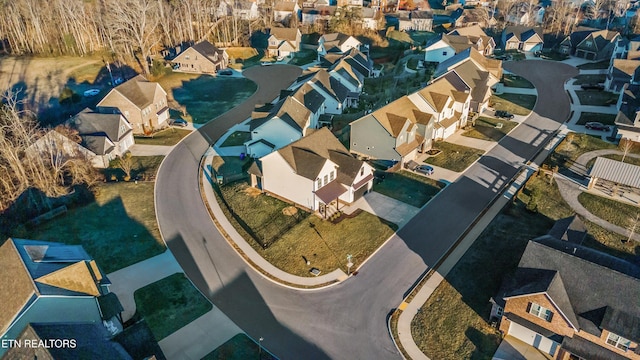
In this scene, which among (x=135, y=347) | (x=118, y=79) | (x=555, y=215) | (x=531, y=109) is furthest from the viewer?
(x=118, y=79)

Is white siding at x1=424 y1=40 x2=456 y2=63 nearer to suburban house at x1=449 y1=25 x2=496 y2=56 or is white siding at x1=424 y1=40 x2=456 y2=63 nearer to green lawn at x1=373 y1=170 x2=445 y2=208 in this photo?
suburban house at x1=449 y1=25 x2=496 y2=56

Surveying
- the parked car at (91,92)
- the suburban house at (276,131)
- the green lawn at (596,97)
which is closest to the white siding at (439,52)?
the green lawn at (596,97)

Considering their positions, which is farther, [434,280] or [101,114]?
[101,114]

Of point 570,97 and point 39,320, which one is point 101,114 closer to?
point 39,320

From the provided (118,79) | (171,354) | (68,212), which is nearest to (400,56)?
(118,79)

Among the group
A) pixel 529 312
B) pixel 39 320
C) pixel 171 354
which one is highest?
pixel 39 320

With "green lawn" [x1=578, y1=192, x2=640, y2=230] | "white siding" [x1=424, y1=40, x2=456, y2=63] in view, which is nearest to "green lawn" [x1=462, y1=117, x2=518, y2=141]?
"green lawn" [x1=578, y1=192, x2=640, y2=230]

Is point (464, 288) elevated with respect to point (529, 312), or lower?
lower
